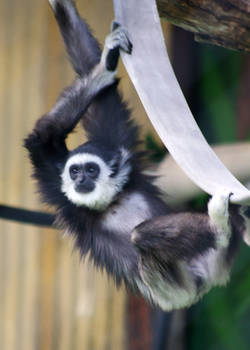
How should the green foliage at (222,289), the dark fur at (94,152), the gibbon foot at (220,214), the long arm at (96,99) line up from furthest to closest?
the green foliage at (222,289) → the long arm at (96,99) → the dark fur at (94,152) → the gibbon foot at (220,214)

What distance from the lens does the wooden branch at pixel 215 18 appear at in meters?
3.38

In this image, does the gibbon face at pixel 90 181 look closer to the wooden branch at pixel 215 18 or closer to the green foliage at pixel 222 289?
the wooden branch at pixel 215 18

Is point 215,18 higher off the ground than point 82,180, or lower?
higher

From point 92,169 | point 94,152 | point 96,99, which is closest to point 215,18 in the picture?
point 96,99

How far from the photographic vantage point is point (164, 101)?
320 centimetres

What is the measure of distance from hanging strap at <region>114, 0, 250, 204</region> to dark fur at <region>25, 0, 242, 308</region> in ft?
0.82

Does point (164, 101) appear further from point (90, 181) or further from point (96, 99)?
point (90, 181)

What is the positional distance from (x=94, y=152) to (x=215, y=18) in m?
1.08

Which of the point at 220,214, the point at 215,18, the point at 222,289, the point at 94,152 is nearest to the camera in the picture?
the point at 220,214

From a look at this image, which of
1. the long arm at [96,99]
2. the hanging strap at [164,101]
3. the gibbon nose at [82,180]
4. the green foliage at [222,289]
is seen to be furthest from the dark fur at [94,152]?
the green foliage at [222,289]

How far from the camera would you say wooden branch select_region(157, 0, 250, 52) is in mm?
3377

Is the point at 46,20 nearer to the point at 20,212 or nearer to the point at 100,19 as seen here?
the point at 100,19

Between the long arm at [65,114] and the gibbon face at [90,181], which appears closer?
the long arm at [65,114]

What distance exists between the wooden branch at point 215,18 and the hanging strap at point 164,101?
18 cm
